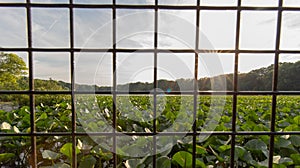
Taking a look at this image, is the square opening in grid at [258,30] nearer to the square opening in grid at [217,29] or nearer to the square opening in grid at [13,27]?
the square opening in grid at [217,29]

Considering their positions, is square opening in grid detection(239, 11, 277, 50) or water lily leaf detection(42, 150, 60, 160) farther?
water lily leaf detection(42, 150, 60, 160)

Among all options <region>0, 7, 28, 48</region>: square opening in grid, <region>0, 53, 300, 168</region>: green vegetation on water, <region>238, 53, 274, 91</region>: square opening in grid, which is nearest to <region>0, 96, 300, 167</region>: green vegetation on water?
<region>0, 53, 300, 168</region>: green vegetation on water

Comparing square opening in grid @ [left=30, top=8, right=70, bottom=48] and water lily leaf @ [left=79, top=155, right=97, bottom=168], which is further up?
square opening in grid @ [left=30, top=8, right=70, bottom=48]

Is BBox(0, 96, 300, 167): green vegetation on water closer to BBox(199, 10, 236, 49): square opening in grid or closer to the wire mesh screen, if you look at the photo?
the wire mesh screen

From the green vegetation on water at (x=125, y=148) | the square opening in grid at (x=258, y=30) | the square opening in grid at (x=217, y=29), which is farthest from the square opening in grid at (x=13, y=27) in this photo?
the square opening in grid at (x=258, y=30)

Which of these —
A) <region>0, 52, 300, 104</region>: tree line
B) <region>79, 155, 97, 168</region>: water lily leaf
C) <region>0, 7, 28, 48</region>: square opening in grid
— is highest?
<region>0, 7, 28, 48</region>: square opening in grid

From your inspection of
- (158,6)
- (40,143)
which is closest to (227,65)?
(158,6)

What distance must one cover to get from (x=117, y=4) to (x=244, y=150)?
25.0 inches

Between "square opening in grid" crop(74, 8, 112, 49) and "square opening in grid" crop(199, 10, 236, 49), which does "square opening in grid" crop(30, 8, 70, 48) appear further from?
"square opening in grid" crop(199, 10, 236, 49)

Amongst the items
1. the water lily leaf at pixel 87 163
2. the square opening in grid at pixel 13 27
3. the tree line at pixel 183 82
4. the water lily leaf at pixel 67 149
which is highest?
the square opening in grid at pixel 13 27

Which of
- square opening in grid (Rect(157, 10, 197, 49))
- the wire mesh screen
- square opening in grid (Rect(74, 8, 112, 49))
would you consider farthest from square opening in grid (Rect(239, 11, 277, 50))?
square opening in grid (Rect(74, 8, 112, 49))

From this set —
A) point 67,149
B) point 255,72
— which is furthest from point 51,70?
point 255,72

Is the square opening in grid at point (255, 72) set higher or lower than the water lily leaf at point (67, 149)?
higher

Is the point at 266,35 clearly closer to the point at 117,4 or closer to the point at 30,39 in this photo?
the point at 117,4
